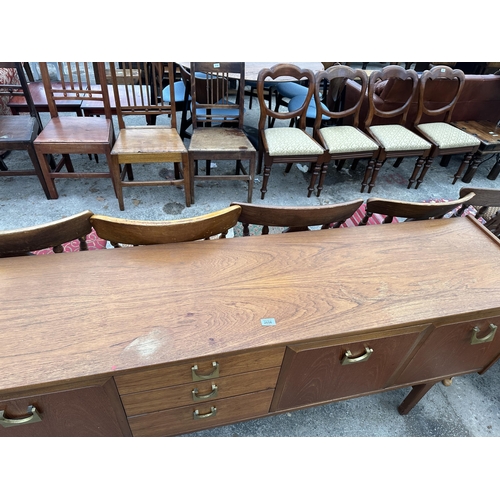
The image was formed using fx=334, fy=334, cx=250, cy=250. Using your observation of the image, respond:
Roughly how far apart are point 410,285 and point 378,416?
825mm

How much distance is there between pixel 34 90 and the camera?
286 cm

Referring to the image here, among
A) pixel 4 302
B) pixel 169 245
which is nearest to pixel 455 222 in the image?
pixel 169 245

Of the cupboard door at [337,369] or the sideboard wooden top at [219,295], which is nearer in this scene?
the sideboard wooden top at [219,295]

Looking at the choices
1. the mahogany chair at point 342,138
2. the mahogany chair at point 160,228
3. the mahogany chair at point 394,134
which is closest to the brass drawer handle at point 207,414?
the mahogany chair at point 160,228

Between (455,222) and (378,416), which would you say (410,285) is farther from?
(378,416)

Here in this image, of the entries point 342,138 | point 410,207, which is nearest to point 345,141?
point 342,138

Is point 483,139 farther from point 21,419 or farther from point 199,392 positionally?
point 21,419

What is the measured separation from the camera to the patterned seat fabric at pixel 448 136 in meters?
2.91

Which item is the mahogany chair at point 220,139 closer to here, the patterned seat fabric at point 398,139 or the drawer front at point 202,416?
the patterned seat fabric at point 398,139

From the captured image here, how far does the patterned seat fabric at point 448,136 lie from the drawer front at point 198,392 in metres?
2.76

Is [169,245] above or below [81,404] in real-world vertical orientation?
above

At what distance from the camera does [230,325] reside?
3.06 ft

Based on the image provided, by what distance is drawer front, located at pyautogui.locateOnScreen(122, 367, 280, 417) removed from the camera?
97cm

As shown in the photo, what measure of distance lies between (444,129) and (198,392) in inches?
125
